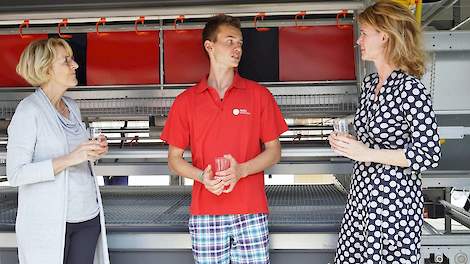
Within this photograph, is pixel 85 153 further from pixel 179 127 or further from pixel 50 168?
pixel 179 127

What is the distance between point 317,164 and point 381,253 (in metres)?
0.76

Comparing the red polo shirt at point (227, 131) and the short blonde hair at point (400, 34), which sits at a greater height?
the short blonde hair at point (400, 34)

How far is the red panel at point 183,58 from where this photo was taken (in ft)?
10.3

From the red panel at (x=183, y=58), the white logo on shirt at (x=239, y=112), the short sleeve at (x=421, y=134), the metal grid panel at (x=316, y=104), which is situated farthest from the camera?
the red panel at (x=183, y=58)

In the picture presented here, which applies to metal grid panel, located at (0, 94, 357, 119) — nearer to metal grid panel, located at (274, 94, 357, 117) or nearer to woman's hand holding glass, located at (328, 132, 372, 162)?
metal grid panel, located at (274, 94, 357, 117)

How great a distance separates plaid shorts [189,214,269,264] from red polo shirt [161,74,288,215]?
1.4 inches

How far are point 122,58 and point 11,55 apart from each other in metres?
0.74

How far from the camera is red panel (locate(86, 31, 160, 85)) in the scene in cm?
317

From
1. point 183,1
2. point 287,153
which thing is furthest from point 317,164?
point 183,1

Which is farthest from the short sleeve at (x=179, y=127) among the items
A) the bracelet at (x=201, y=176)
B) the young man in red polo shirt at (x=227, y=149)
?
the bracelet at (x=201, y=176)

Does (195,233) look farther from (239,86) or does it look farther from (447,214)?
(447,214)

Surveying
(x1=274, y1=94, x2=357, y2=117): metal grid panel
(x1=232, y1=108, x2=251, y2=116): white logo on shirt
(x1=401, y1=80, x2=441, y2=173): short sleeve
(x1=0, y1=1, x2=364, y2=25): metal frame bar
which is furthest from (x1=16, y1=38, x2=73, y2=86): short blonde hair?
(x1=274, y1=94, x2=357, y2=117): metal grid panel

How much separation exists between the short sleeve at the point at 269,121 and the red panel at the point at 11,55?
6.04 feet

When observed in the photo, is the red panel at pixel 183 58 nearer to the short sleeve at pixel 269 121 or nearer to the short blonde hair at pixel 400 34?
the short sleeve at pixel 269 121
